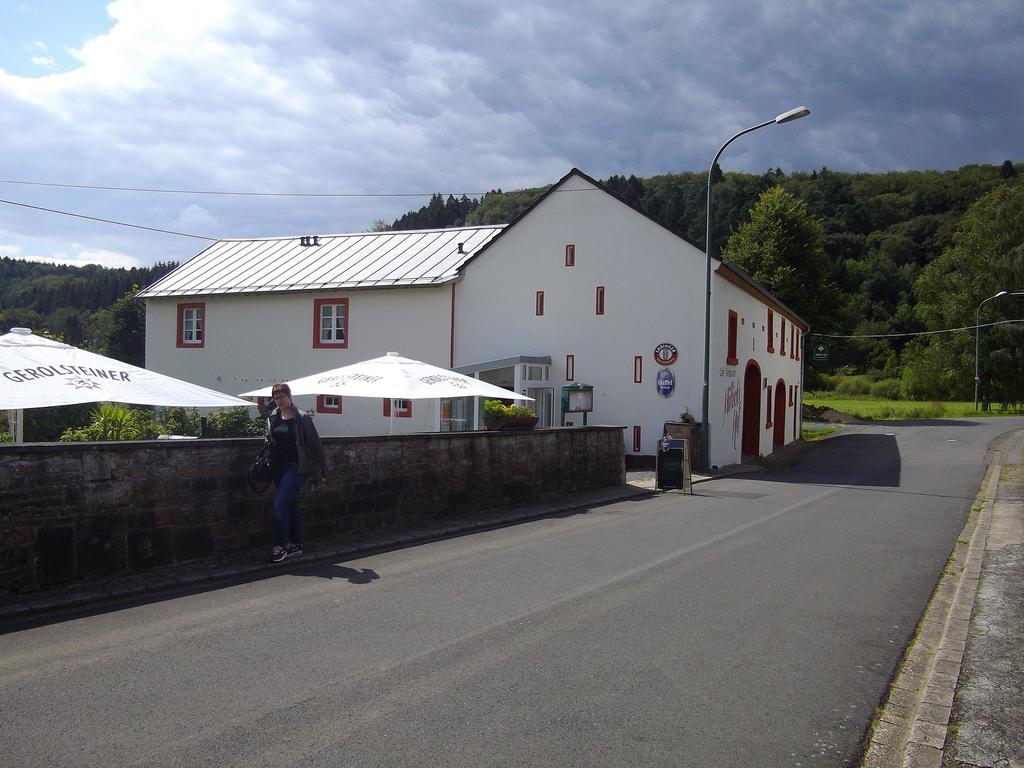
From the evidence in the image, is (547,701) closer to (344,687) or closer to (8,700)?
(344,687)

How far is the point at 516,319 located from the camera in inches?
1031

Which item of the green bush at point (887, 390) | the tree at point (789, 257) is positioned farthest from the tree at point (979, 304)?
the tree at point (789, 257)

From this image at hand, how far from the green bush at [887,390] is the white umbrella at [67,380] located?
72.6 metres

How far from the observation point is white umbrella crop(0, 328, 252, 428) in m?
8.43

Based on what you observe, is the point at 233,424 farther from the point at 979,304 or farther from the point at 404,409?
the point at 979,304

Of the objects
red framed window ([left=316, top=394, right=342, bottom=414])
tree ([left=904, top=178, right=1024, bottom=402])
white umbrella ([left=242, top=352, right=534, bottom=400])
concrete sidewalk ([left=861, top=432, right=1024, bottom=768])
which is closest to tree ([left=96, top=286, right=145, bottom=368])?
red framed window ([left=316, top=394, right=342, bottom=414])

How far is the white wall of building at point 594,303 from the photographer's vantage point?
2425 centimetres

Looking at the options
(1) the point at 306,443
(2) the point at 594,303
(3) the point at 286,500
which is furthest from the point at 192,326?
(3) the point at 286,500

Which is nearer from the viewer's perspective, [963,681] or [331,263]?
[963,681]

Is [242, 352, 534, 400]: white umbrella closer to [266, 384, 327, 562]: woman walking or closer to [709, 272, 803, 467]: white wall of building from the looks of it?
[266, 384, 327, 562]: woman walking

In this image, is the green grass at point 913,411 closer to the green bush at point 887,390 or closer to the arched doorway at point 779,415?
the green bush at point 887,390

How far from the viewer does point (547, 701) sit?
16.2 feet

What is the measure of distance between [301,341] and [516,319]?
7.86 metres

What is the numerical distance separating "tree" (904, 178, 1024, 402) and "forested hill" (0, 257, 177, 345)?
78.3 m
